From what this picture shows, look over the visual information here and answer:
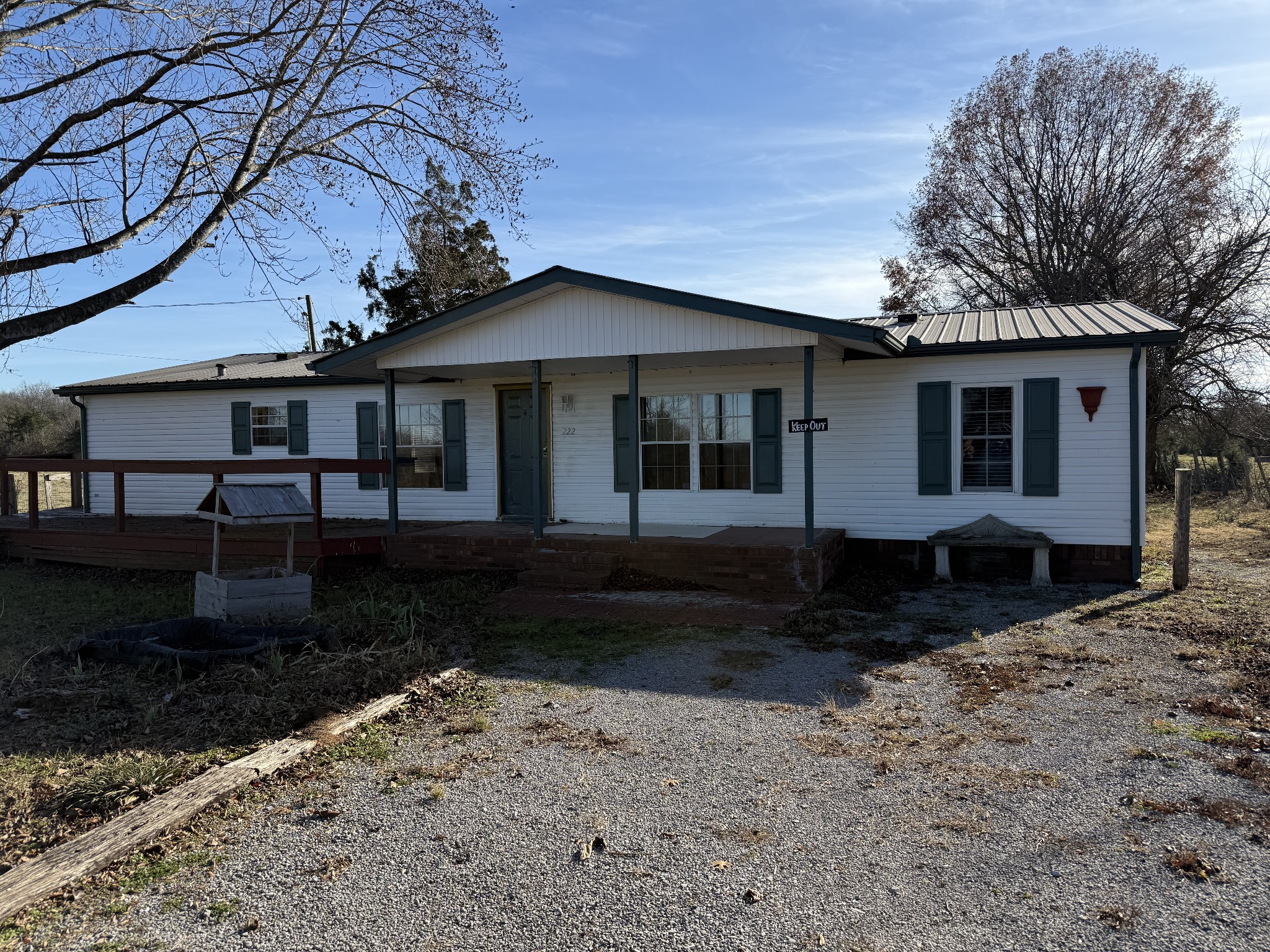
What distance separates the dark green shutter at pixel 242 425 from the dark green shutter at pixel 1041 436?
36.7 feet

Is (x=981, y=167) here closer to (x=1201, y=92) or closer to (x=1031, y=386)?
(x=1201, y=92)

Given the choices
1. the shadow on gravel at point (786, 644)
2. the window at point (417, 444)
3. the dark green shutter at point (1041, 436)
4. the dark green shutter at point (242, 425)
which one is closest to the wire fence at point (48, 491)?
the dark green shutter at point (242, 425)

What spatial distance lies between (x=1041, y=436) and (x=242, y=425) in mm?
11471

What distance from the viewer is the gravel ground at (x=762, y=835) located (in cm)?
283

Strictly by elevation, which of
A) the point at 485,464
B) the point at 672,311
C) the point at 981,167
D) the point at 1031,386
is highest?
the point at 981,167

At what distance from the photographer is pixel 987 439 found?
9.77 meters

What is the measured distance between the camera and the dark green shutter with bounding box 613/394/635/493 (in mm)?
11242

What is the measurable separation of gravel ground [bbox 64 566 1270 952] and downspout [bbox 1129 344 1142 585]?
12.7 feet

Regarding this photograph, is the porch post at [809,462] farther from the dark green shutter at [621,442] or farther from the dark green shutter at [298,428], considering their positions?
the dark green shutter at [298,428]

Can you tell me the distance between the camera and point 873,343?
8742 millimetres

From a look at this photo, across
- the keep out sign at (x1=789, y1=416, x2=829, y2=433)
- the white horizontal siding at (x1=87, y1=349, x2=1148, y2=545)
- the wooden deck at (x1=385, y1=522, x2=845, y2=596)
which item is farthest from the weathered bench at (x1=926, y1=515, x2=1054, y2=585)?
the keep out sign at (x1=789, y1=416, x2=829, y2=433)

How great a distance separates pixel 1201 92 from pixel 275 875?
25879mm

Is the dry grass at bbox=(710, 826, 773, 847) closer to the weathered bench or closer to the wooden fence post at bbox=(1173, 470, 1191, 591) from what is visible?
the weathered bench

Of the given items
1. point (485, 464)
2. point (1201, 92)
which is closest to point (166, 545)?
point (485, 464)
